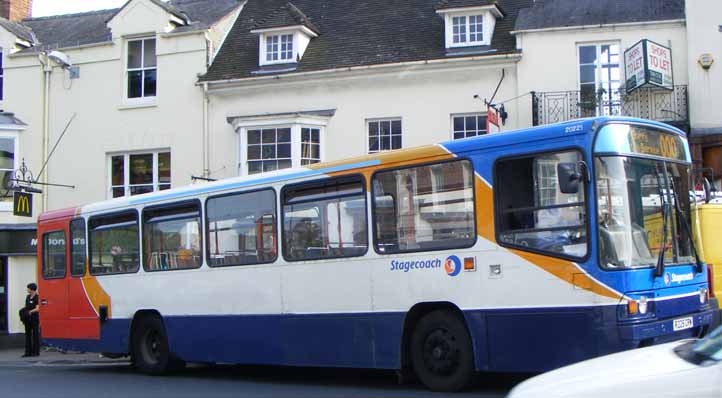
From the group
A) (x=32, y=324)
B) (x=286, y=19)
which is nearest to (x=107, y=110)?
(x=286, y=19)

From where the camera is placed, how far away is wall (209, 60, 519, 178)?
2006 centimetres

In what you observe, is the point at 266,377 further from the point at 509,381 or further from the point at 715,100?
the point at 715,100

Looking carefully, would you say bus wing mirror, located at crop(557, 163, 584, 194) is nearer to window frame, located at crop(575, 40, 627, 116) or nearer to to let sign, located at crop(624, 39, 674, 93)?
to let sign, located at crop(624, 39, 674, 93)

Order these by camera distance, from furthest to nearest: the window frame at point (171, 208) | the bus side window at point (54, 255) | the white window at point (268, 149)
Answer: the white window at point (268, 149) < the bus side window at point (54, 255) < the window frame at point (171, 208)

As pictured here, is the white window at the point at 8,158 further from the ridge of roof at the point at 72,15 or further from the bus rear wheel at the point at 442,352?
the bus rear wheel at the point at 442,352

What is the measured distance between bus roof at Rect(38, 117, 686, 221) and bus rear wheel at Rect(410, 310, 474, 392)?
77.6 inches

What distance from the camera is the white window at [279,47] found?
2227 cm

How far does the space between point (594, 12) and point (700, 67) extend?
278 cm

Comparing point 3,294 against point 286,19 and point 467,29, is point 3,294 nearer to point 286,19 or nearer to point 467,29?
point 286,19

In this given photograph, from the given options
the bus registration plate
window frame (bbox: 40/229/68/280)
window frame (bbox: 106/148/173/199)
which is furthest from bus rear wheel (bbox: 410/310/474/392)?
window frame (bbox: 106/148/173/199)

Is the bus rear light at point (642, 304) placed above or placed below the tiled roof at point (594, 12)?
below

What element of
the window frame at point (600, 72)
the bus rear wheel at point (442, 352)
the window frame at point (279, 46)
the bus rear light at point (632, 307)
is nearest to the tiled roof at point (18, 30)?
the window frame at point (279, 46)

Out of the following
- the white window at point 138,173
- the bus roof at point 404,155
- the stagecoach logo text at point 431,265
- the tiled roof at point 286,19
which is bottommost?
the stagecoach logo text at point 431,265

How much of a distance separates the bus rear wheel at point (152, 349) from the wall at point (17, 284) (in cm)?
1046
